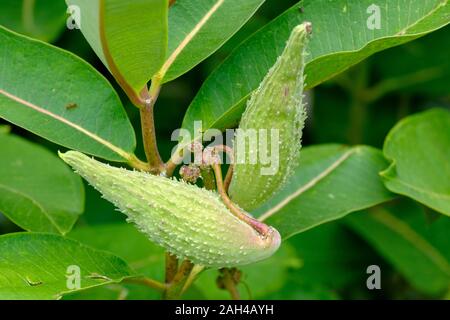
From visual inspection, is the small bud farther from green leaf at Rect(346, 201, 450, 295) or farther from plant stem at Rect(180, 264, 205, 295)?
green leaf at Rect(346, 201, 450, 295)

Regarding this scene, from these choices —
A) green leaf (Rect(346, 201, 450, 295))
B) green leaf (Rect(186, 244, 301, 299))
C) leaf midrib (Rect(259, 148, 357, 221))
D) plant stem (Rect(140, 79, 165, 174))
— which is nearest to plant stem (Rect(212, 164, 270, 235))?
plant stem (Rect(140, 79, 165, 174))

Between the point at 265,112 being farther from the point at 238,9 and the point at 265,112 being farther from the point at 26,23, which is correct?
the point at 26,23

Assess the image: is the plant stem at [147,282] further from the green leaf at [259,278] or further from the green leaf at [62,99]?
the green leaf at [259,278]

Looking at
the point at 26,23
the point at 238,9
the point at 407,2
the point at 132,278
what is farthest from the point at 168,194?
the point at 26,23

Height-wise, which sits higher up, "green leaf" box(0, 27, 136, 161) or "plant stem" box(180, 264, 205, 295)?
"green leaf" box(0, 27, 136, 161)

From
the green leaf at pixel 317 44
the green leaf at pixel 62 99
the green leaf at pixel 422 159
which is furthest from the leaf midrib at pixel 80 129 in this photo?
the green leaf at pixel 422 159

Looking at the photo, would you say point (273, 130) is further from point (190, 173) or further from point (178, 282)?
point (178, 282)

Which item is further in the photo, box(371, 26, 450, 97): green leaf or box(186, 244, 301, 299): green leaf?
box(371, 26, 450, 97): green leaf
